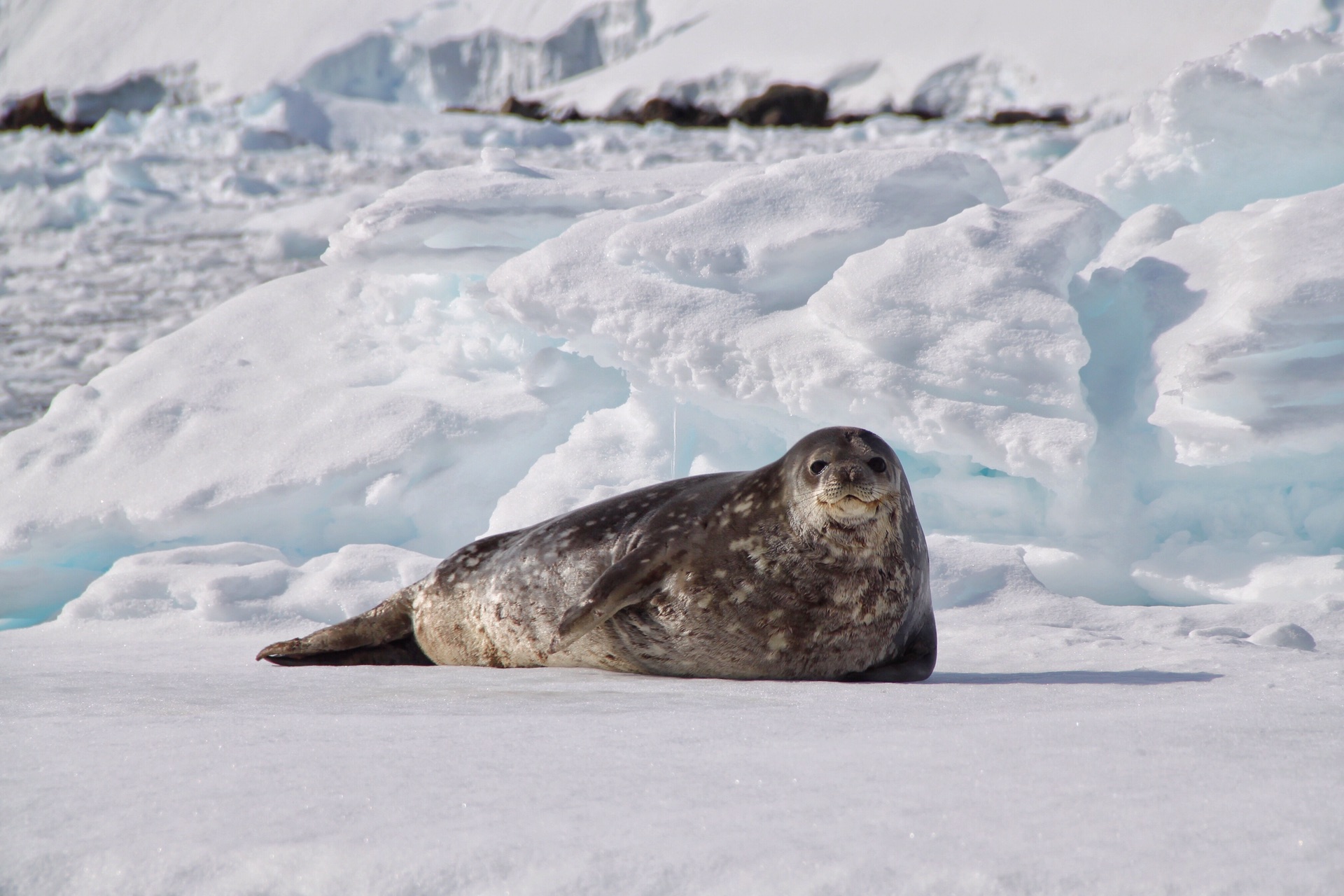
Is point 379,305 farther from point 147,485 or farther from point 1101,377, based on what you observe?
point 1101,377

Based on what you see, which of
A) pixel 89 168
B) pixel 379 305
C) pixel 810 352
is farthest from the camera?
pixel 89 168

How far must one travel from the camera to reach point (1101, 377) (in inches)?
181

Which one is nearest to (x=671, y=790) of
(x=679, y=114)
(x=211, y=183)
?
(x=211, y=183)

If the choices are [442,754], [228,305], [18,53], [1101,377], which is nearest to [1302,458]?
[1101,377]

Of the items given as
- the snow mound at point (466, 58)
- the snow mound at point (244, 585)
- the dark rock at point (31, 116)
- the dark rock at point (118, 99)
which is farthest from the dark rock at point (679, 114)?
the snow mound at point (244, 585)

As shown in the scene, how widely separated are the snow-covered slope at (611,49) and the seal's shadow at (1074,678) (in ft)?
61.2

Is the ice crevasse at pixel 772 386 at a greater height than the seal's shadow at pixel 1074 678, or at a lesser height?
greater

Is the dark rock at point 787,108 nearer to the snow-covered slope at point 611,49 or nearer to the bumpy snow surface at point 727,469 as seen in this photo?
the snow-covered slope at point 611,49

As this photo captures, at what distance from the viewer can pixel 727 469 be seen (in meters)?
4.82

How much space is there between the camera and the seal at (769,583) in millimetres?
2471

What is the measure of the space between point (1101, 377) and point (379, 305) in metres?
3.77

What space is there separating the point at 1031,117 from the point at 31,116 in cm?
2184

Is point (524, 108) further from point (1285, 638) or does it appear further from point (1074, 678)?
point (1074, 678)

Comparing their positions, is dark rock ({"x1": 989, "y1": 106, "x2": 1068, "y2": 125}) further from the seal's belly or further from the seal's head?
the seal's belly
